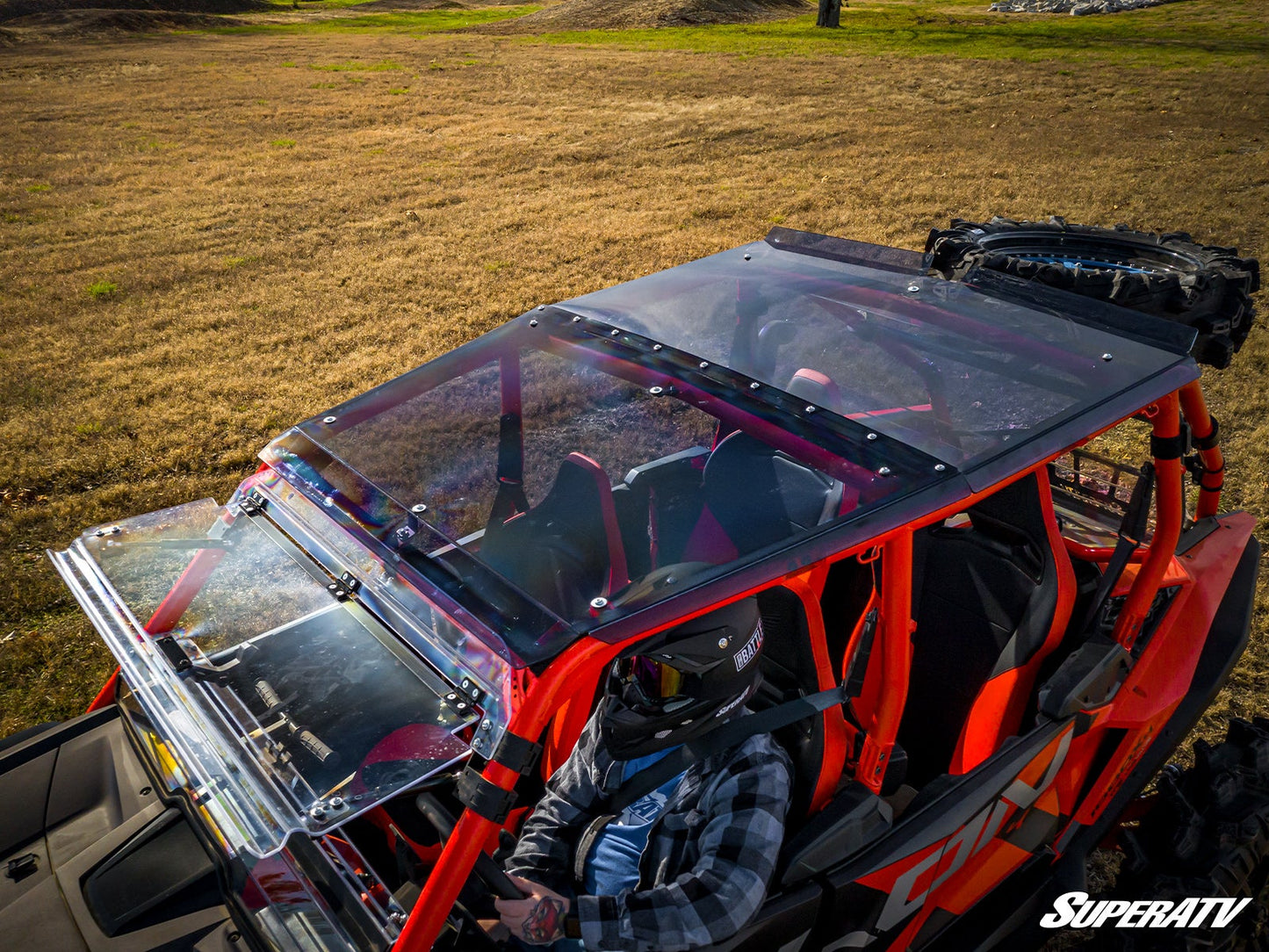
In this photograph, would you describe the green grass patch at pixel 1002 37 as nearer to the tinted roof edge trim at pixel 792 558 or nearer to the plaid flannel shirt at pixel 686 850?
the tinted roof edge trim at pixel 792 558

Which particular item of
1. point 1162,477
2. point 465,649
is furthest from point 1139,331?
point 465,649

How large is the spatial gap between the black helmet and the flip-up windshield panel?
628 millimetres

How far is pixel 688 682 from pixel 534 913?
537 millimetres

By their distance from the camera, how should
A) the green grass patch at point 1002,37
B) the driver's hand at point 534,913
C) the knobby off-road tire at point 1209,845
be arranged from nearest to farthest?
the driver's hand at point 534,913, the knobby off-road tire at point 1209,845, the green grass patch at point 1002,37

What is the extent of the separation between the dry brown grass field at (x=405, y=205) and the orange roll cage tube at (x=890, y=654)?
7.58 ft

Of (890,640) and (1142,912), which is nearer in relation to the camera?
(890,640)

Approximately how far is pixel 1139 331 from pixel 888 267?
0.76m

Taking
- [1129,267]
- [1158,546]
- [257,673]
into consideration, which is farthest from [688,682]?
[1129,267]

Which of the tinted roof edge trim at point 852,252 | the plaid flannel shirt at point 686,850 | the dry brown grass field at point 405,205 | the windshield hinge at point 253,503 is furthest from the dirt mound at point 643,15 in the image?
the plaid flannel shirt at point 686,850

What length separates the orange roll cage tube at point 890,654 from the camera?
204cm

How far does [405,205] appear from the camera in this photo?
11.1 metres

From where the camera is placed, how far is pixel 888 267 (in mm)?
2957

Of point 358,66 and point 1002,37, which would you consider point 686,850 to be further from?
point 1002,37

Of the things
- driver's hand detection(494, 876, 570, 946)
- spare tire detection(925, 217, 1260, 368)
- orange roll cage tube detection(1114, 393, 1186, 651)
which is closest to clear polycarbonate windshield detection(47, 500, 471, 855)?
driver's hand detection(494, 876, 570, 946)
